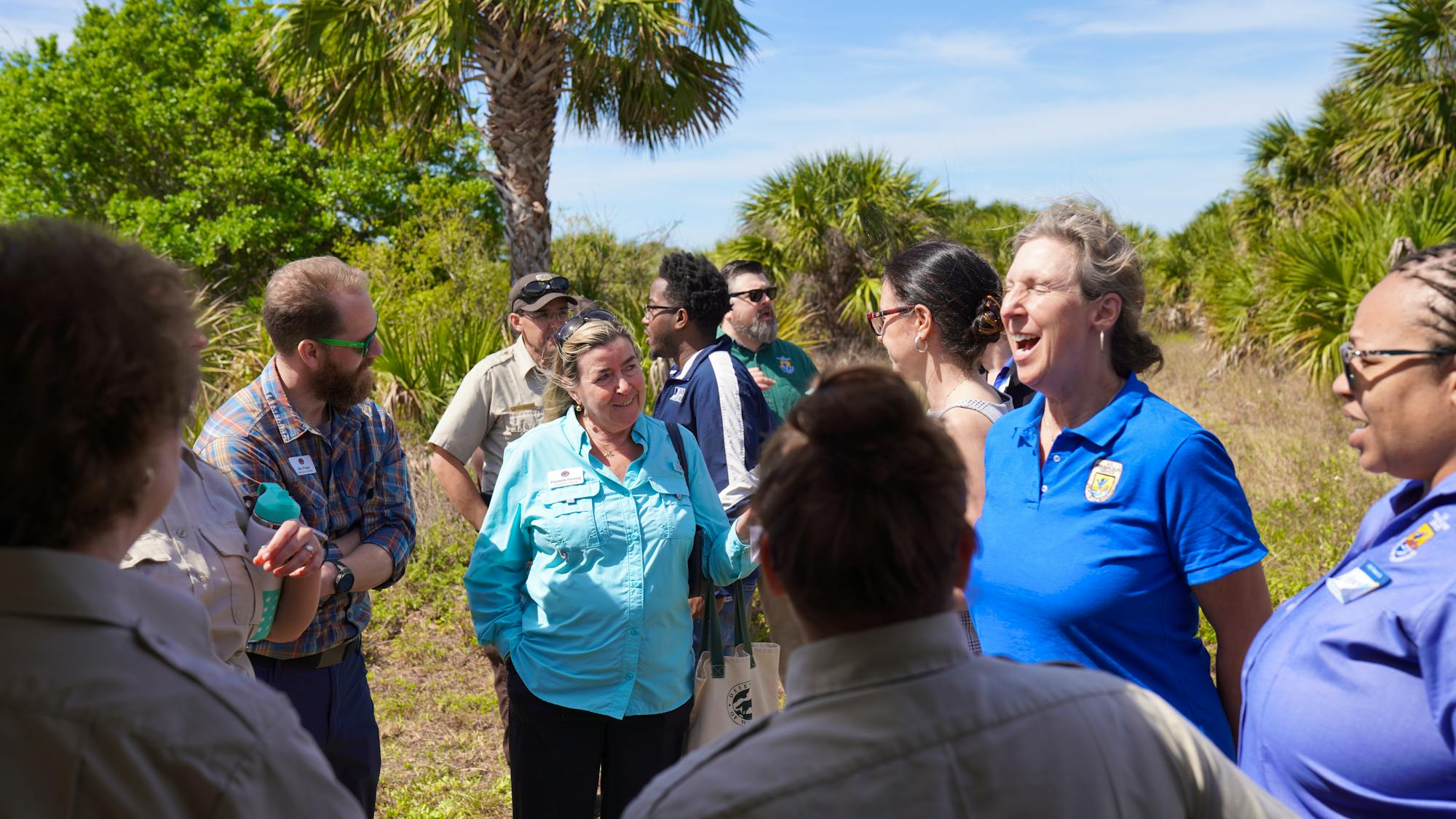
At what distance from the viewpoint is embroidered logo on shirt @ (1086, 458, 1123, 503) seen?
224 cm

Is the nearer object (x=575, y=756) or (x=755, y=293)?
(x=575, y=756)

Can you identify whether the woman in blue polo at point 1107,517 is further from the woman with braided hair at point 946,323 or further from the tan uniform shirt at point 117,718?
the tan uniform shirt at point 117,718

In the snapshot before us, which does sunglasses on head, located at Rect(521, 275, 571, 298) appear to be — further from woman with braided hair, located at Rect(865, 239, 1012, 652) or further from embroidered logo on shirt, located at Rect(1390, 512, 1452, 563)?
embroidered logo on shirt, located at Rect(1390, 512, 1452, 563)

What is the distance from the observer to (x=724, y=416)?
451 centimetres

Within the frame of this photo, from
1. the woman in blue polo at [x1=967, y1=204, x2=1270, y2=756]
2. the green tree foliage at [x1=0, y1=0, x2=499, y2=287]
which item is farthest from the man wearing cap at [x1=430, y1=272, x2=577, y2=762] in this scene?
the green tree foliage at [x1=0, y1=0, x2=499, y2=287]

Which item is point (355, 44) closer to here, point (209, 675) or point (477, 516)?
point (477, 516)

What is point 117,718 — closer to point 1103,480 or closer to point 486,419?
point 1103,480

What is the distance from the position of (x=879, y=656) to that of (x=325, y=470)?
7.52ft

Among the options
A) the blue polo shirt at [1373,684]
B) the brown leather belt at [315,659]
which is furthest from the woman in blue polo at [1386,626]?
the brown leather belt at [315,659]

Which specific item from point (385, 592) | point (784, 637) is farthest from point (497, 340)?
point (784, 637)

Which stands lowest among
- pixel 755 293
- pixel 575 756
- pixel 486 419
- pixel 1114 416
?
pixel 575 756

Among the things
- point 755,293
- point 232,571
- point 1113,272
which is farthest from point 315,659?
point 755,293

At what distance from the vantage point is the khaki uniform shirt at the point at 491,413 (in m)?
4.42

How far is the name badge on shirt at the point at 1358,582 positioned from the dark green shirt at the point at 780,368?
347 centimetres
